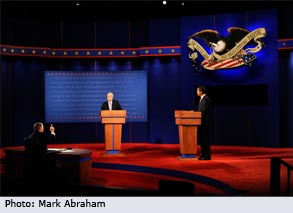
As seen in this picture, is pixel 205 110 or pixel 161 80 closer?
pixel 205 110

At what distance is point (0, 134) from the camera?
10.2m

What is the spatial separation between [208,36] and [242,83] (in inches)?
55.8

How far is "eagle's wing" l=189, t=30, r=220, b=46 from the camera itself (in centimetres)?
1016

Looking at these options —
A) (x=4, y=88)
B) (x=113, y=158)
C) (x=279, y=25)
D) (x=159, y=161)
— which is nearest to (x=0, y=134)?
(x=4, y=88)

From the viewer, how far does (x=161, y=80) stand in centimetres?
1099

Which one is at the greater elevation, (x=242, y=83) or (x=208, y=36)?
(x=208, y=36)

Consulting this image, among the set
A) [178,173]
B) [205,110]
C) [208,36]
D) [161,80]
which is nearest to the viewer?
[178,173]

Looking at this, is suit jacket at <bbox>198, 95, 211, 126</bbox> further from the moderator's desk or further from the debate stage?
the moderator's desk

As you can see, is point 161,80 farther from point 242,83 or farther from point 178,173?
point 178,173

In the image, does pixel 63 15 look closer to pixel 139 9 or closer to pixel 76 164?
pixel 139 9

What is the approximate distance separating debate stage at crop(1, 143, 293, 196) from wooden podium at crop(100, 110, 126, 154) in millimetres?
187

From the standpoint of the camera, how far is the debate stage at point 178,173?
3.85 m

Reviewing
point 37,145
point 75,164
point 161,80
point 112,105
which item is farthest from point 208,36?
point 37,145

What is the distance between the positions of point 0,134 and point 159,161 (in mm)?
4536
